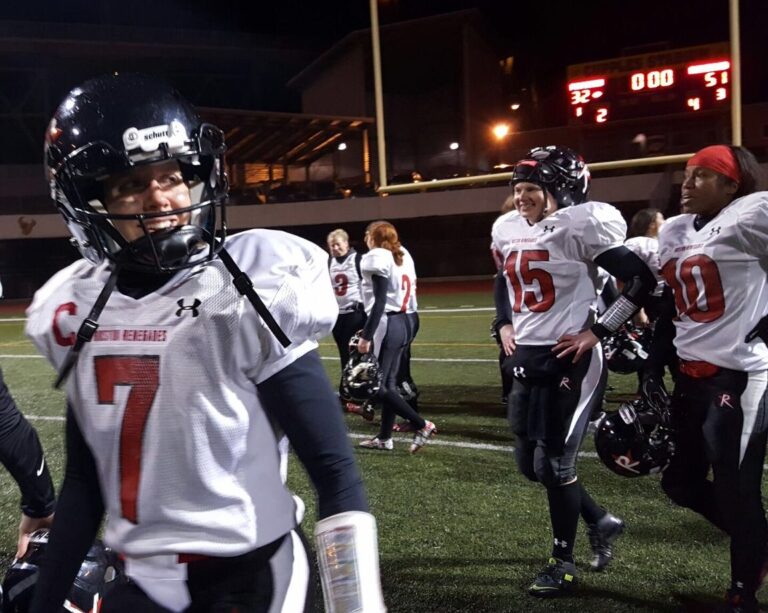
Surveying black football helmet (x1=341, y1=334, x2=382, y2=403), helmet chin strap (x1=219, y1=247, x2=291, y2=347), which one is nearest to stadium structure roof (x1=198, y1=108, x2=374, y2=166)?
black football helmet (x1=341, y1=334, x2=382, y2=403)

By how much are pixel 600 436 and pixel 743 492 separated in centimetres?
58

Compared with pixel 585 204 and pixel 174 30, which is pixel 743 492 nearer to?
pixel 585 204

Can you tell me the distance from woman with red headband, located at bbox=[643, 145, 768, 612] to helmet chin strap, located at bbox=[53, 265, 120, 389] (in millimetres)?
2262

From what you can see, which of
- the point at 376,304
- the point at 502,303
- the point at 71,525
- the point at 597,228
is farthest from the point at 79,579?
the point at 376,304

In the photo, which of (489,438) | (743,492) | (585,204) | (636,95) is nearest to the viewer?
(743,492)

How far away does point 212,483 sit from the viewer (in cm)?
120

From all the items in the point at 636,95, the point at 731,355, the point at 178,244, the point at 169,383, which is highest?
the point at 636,95

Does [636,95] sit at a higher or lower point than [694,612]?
higher

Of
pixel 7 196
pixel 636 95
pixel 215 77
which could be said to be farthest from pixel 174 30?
pixel 636 95

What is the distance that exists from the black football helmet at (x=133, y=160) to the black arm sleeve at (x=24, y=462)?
1.87 meters

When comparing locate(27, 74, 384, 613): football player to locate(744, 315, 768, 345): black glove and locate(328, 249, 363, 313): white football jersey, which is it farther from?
locate(328, 249, 363, 313): white football jersey

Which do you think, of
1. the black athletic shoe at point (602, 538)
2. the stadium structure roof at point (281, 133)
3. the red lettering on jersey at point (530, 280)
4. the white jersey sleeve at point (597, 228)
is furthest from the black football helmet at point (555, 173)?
the stadium structure roof at point (281, 133)

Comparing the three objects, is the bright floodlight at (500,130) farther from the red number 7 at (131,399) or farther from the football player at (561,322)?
the red number 7 at (131,399)

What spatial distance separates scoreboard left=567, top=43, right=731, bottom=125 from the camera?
440 inches
